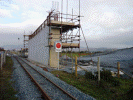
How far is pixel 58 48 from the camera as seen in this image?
44.8ft

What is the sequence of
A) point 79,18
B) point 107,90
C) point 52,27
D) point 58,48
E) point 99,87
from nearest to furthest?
1. point 107,90
2. point 99,87
3. point 58,48
4. point 79,18
5. point 52,27

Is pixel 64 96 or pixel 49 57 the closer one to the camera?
pixel 64 96

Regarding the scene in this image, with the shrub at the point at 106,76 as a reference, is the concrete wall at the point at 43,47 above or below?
above

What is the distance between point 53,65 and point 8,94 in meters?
11.8

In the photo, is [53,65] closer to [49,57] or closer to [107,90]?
[49,57]

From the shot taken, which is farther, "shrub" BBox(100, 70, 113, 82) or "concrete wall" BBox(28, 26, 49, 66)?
"concrete wall" BBox(28, 26, 49, 66)

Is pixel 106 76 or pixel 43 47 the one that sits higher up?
pixel 43 47

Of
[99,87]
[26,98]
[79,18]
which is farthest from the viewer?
[79,18]

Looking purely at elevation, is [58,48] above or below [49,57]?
above

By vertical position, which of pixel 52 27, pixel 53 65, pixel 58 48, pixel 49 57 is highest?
pixel 52 27

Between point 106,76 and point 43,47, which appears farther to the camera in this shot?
point 43,47

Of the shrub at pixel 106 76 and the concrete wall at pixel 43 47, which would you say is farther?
the concrete wall at pixel 43 47

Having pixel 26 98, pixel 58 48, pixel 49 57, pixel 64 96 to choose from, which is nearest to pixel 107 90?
pixel 64 96

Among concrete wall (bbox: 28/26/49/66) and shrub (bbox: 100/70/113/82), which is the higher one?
concrete wall (bbox: 28/26/49/66)
